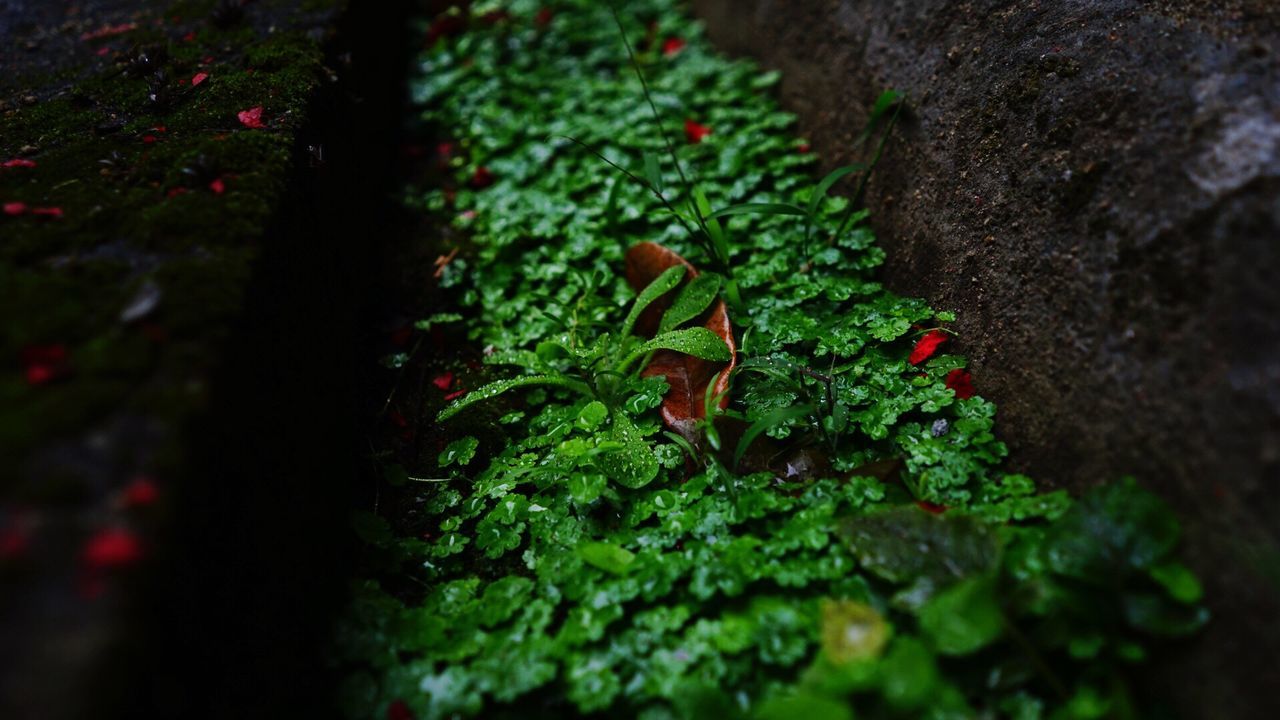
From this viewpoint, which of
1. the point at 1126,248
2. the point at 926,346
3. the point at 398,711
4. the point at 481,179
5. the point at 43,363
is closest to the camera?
the point at 43,363

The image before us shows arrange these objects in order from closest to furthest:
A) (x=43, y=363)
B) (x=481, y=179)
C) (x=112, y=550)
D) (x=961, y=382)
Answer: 1. (x=112, y=550)
2. (x=43, y=363)
3. (x=961, y=382)
4. (x=481, y=179)

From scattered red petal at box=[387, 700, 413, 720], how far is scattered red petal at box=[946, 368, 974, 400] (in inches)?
68.0

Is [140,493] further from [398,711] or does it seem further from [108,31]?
[108,31]

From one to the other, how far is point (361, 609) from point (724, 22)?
3.83m

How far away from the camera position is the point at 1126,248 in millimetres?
1850

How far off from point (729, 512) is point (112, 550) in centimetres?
138

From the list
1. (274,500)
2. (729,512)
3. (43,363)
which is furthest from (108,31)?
(729,512)

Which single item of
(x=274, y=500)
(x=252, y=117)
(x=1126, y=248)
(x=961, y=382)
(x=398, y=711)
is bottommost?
(x=398, y=711)

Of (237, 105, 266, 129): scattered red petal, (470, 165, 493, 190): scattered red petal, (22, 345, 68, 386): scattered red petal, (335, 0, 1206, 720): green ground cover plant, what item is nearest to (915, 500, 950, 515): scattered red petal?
(335, 0, 1206, 720): green ground cover plant

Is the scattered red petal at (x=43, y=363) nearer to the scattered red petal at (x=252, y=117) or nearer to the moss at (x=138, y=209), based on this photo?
the moss at (x=138, y=209)

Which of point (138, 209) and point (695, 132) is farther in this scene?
point (695, 132)

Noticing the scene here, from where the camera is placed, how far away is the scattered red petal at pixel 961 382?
225cm

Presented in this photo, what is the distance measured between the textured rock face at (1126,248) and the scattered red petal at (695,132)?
1.03 meters

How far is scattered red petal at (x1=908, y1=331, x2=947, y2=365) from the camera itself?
237cm
